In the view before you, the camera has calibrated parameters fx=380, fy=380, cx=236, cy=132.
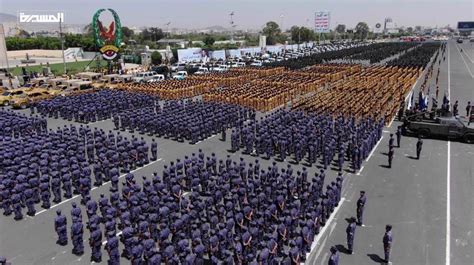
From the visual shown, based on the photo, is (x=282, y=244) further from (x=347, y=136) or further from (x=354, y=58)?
(x=354, y=58)

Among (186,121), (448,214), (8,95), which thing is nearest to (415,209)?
(448,214)

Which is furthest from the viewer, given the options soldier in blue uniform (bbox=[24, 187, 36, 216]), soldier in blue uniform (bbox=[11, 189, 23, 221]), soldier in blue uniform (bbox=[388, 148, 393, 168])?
soldier in blue uniform (bbox=[388, 148, 393, 168])

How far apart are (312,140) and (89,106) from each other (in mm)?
15606

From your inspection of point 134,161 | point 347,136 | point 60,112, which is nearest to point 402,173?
point 347,136

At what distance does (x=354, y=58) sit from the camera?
67.7m

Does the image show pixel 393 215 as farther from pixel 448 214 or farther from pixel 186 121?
pixel 186 121

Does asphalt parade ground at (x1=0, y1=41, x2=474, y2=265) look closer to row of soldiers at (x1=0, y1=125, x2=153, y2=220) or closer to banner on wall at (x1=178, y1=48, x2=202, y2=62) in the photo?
row of soldiers at (x1=0, y1=125, x2=153, y2=220)

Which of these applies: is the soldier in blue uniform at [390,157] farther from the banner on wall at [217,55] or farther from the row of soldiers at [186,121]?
the banner on wall at [217,55]

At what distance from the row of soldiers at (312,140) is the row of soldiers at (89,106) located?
10.7 meters

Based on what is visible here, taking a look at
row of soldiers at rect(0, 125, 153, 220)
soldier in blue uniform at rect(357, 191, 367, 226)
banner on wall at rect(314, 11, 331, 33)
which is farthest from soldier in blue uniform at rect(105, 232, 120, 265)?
banner on wall at rect(314, 11, 331, 33)

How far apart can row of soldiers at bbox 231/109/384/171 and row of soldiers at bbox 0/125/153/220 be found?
16.8 ft

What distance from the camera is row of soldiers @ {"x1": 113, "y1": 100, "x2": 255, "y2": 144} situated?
21359mm

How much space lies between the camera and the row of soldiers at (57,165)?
13203 millimetres

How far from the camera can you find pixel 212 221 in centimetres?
1090
